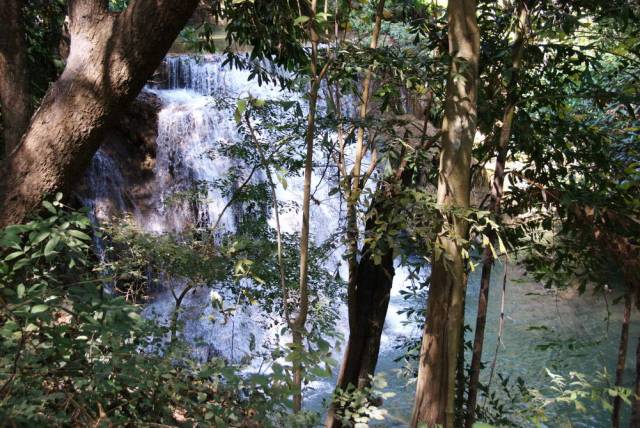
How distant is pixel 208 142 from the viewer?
9.14 metres

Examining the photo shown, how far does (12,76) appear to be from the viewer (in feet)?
10.2

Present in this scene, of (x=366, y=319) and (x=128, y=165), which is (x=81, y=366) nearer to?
(x=366, y=319)

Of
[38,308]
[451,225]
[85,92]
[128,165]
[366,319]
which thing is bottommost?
[366,319]

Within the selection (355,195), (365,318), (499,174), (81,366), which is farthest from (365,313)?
(81,366)

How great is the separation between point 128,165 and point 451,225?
316 inches

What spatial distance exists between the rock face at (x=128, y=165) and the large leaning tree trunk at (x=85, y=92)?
6.32m

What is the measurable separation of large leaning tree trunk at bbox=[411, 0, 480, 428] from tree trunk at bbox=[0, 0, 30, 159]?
2.34 m

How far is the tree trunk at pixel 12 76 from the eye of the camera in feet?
10.0

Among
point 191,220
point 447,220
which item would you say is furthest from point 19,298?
point 191,220

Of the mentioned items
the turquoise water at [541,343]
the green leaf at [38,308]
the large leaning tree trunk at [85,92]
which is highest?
the large leaning tree trunk at [85,92]

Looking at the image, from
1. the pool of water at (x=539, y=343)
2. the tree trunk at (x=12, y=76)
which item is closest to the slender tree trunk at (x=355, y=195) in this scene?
the tree trunk at (x=12, y=76)

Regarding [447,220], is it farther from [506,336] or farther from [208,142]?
[208,142]

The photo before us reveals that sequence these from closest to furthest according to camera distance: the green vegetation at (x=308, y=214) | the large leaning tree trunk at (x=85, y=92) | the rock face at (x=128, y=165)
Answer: the green vegetation at (x=308, y=214) → the large leaning tree trunk at (x=85, y=92) → the rock face at (x=128, y=165)

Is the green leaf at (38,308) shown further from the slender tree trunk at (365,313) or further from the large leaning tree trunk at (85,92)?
the slender tree trunk at (365,313)
